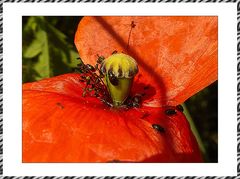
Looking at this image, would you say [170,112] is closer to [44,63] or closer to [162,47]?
[162,47]

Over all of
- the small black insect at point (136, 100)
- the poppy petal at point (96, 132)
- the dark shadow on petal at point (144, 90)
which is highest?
the dark shadow on petal at point (144, 90)

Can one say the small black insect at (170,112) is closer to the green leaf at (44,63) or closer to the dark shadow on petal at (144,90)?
the dark shadow on petal at (144,90)

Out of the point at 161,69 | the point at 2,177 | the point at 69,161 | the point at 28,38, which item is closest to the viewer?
the point at 69,161

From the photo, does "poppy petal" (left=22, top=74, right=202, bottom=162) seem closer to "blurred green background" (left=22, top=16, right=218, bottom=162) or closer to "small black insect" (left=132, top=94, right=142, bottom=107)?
"small black insect" (left=132, top=94, right=142, bottom=107)

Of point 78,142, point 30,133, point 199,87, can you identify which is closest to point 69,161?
point 78,142

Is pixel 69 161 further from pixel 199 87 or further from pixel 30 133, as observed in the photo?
pixel 199 87

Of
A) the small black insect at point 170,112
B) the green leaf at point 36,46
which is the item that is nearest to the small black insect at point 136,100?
the small black insect at point 170,112

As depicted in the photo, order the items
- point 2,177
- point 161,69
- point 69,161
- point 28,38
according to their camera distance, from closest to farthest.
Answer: point 69,161, point 2,177, point 161,69, point 28,38
